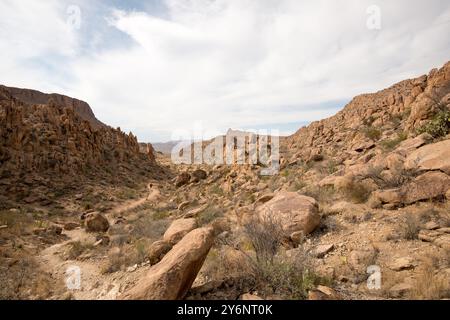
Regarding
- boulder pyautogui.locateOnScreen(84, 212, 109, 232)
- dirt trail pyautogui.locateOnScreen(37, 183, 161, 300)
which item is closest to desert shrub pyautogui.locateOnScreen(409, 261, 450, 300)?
dirt trail pyautogui.locateOnScreen(37, 183, 161, 300)

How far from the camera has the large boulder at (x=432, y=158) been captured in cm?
642

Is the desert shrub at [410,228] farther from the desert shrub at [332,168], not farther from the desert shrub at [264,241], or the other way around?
the desert shrub at [332,168]

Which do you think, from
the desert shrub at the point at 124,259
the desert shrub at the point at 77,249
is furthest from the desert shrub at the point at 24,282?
the desert shrub at the point at 124,259

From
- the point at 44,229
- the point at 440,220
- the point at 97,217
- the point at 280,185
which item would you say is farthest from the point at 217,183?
the point at 440,220

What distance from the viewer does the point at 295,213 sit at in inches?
251

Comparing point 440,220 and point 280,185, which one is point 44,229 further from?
point 440,220

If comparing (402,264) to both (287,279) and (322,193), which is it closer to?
(287,279)

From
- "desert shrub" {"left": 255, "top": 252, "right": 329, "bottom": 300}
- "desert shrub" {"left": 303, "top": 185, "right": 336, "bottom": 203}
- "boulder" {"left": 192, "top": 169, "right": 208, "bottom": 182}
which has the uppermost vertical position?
"boulder" {"left": 192, "top": 169, "right": 208, "bottom": 182}

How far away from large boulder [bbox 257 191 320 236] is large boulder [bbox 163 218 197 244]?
5.27 ft

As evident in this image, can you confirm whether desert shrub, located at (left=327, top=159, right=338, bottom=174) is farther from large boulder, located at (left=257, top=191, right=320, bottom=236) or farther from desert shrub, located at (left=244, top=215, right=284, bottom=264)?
desert shrub, located at (left=244, top=215, right=284, bottom=264)

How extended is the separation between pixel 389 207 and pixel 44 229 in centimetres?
1116

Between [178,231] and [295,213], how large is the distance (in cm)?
251

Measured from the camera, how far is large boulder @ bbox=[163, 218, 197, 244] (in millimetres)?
6016

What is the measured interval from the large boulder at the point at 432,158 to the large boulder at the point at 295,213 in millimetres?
2686
